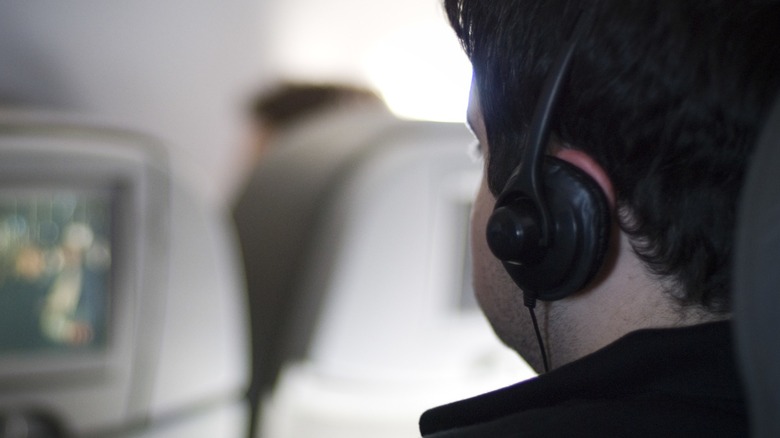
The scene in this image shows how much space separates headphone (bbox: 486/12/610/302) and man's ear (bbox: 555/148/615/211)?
0.05 ft

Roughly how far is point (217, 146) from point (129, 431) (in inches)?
30.2

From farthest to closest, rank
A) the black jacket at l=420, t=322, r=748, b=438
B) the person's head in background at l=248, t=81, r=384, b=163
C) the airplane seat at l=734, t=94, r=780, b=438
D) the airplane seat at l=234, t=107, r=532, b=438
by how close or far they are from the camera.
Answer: the person's head in background at l=248, t=81, r=384, b=163
the airplane seat at l=234, t=107, r=532, b=438
the black jacket at l=420, t=322, r=748, b=438
the airplane seat at l=734, t=94, r=780, b=438

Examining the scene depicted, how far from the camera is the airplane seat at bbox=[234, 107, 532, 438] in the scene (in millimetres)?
1120

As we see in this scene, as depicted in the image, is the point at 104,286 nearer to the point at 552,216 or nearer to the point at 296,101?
the point at 552,216

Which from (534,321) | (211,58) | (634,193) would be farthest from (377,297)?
(211,58)

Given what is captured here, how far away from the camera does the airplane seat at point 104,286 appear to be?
96 cm

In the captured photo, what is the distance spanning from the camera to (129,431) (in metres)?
1.04

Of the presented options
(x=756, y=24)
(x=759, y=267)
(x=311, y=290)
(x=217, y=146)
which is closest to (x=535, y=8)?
(x=756, y=24)

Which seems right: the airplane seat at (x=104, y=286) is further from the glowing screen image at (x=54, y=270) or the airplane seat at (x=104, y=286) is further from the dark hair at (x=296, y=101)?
the dark hair at (x=296, y=101)

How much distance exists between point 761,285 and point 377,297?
2.50ft

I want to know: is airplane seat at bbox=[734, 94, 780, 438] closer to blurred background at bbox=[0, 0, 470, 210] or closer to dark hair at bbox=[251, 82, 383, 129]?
blurred background at bbox=[0, 0, 470, 210]

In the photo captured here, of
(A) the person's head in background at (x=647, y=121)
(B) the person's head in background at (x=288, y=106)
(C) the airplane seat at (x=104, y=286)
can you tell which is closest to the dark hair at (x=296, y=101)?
(B) the person's head in background at (x=288, y=106)

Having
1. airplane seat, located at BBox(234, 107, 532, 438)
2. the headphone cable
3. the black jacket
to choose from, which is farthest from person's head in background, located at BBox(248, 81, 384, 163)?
the black jacket

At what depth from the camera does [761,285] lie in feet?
1.31
